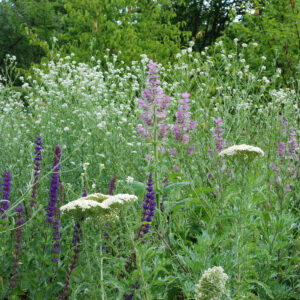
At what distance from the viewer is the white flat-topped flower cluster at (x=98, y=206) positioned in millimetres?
1662

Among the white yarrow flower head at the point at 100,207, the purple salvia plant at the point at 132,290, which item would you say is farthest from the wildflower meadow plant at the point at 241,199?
the white yarrow flower head at the point at 100,207

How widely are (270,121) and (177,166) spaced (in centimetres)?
123

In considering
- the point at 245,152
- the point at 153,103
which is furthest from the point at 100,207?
the point at 153,103

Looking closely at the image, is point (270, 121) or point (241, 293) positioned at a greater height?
point (270, 121)

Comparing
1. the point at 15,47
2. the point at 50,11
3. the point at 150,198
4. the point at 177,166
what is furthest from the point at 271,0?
the point at 15,47

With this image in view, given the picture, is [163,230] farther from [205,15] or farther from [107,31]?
[205,15]

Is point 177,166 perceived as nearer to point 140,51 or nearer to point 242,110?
point 242,110

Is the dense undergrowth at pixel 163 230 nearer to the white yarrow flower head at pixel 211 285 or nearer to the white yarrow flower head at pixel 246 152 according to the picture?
the white yarrow flower head at pixel 246 152

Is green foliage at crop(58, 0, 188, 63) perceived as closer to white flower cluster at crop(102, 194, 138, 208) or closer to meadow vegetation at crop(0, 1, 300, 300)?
meadow vegetation at crop(0, 1, 300, 300)

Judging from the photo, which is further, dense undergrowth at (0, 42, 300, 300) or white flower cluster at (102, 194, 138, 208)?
dense undergrowth at (0, 42, 300, 300)

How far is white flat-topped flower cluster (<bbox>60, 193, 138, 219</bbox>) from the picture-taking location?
5.45 feet

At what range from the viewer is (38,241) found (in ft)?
8.04

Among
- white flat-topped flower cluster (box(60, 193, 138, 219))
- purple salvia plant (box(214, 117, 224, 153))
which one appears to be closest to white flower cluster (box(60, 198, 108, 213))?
white flat-topped flower cluster (box(60, 193, 138, 219))

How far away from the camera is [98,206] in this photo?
1.68m
